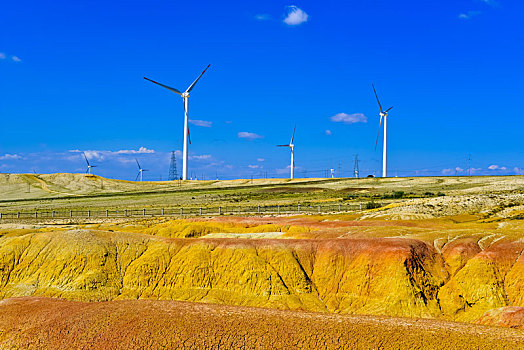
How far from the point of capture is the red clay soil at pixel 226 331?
44.4 ft

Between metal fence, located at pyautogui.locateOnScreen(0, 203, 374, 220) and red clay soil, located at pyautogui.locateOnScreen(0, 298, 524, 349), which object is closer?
red clay soil, located at pyautogui.locateOnScreen(0, 298, 524, 349)

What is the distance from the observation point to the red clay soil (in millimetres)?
13523

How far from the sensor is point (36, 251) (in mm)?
33688

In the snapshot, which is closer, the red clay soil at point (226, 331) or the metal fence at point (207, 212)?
the red clay soil at point (226, 331)

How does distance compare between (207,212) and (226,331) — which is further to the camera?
(207,212)

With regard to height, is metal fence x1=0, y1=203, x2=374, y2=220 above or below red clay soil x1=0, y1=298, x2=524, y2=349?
above

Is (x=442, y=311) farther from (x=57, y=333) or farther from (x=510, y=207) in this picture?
(x=510, y=207)

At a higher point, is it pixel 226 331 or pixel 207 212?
pixel 207 212

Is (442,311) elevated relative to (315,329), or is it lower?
lower

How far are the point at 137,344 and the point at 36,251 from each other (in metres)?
23.1

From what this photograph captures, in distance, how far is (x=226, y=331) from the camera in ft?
A: 46.9

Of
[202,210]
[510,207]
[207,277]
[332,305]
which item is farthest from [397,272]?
[202,210]

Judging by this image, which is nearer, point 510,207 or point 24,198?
point 510,207

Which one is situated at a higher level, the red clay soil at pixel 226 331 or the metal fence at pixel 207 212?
the metal fence at pixel 207 212
